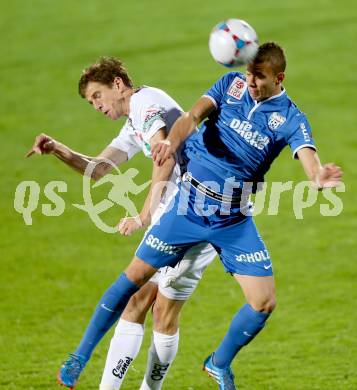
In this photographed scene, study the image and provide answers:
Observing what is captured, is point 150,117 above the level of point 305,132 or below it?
below

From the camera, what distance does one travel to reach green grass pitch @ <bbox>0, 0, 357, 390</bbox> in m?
10.9

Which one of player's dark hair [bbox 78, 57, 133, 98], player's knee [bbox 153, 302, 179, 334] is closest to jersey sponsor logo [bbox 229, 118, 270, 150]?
player's dark hair [bbox 78, 57, 133, 98]

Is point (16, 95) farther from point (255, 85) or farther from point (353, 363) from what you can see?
point (255, 85)

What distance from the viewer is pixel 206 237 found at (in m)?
7.90

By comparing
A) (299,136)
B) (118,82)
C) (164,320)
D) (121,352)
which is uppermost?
(118,82)

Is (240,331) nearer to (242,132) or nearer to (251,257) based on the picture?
(251,257)

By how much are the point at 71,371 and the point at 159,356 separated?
0.96 metres

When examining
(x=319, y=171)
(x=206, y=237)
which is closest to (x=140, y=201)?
(x=206, y=237)

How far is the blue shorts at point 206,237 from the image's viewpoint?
7.82m

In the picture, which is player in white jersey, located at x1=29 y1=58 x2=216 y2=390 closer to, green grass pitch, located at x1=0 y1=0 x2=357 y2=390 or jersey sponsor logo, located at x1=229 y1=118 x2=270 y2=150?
jersey sponsor logo, located at x1=229 y1=118 x2=270 y2=150

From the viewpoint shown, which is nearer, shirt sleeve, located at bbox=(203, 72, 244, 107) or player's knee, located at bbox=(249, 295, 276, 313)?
player's knee, located at bbox=(249, 295, 276, 313)

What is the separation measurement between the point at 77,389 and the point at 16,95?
11.9m

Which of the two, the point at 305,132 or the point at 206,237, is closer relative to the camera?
the point at 305,132

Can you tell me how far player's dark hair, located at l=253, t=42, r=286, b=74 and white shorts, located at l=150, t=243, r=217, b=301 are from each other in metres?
1.59
